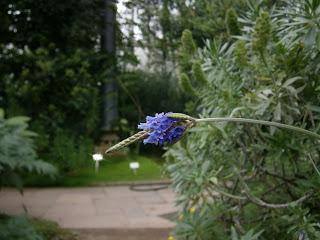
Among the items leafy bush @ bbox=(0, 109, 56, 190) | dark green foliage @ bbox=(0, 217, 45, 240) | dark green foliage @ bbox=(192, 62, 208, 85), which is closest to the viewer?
dark green foliage @ bbox=(192, 62, 208, 85)

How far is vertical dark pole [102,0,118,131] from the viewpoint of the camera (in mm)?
3166

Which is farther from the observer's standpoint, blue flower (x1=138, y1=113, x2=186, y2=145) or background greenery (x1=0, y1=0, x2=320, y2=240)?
background greenery (x1=0, y1=0, x2=320, y2=240)

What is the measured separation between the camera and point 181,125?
1.40 metres

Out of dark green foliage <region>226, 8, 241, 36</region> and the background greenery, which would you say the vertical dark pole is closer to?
the background greenery

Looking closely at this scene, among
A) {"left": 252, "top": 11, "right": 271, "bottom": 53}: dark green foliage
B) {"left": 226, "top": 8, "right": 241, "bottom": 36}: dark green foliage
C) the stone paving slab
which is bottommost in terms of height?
the stone paving slab

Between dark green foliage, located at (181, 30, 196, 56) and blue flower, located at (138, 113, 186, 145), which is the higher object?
dark green foliage, located at (181, 30, 196, 56)

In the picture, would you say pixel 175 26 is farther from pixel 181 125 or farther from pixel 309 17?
pixel 181 125

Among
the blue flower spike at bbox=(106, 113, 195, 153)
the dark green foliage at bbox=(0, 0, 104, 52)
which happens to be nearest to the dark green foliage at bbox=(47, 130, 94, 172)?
the dark green foliage at bbox=(0, 0, 104, 52)

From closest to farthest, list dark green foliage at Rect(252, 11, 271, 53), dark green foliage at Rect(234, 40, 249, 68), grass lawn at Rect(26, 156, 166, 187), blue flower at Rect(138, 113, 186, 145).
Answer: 1. blue flower at Rect(138, 113, 186, 145)
2. dark green foliage at Rect(252, 11, 271, 53)
3. dark green foliage at Rect(234, 40, 249, 68)
4. grass lawn at Rect(26, 156, 166, 187)

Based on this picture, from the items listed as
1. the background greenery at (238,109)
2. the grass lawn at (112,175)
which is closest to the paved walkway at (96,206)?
the grass lawn at (112,175)

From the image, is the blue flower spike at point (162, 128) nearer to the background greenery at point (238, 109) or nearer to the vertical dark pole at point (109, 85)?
the background greenery at point (238, 109)

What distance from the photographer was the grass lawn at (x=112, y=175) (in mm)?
7938

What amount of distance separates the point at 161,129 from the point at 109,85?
633 centimetres

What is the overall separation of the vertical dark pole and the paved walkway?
1.47 meters
